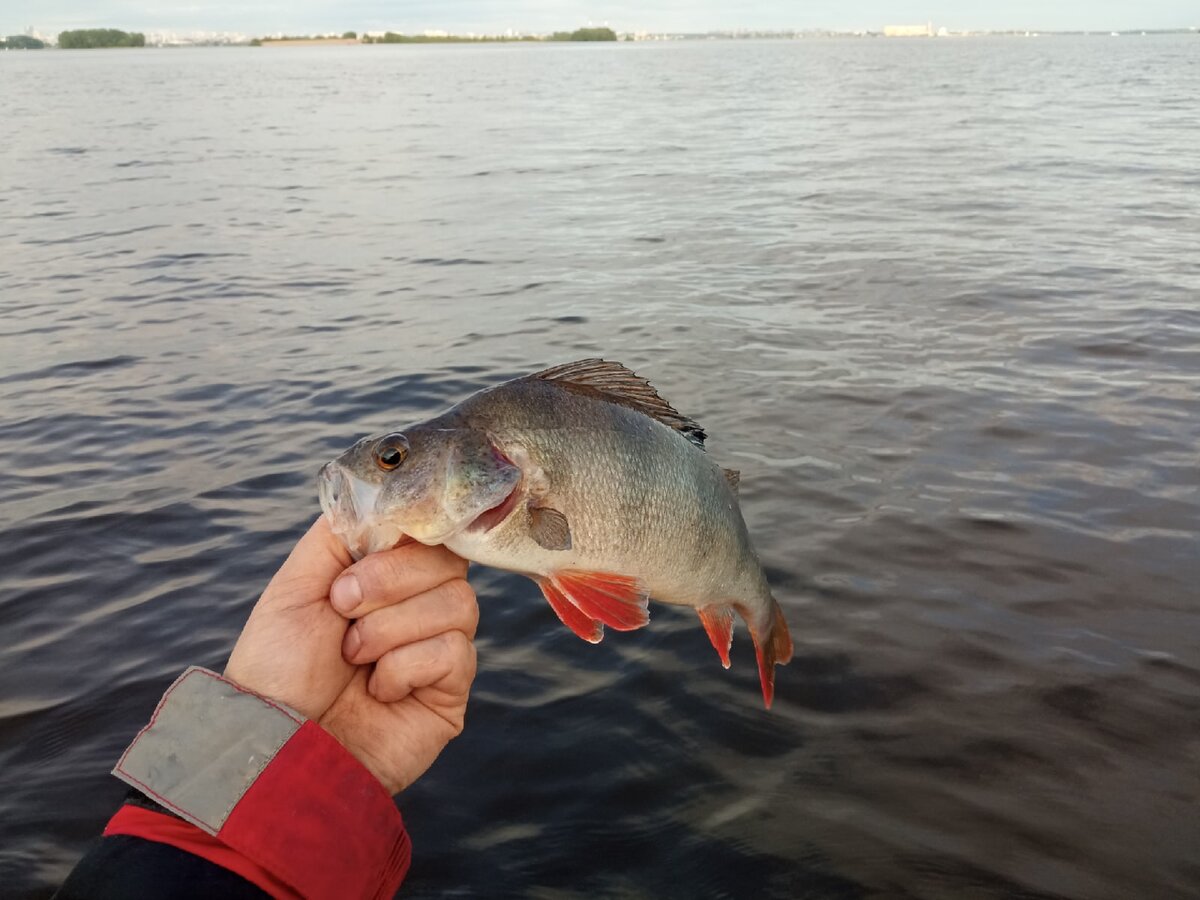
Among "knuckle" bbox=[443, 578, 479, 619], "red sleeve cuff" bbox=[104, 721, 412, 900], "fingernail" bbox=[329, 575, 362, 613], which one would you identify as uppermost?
"fingernail" bbox=[329, 575, 362, 613]

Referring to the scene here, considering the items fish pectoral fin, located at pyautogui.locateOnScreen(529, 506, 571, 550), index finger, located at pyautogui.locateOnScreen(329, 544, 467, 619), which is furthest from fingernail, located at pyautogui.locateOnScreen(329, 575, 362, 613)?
fish pectoral fin, located at pyautogui.locateOnScreen(529, 506, 571, 550)

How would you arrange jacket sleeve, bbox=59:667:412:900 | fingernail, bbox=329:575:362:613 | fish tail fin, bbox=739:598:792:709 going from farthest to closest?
fish tail fin, bbox=739:598:792:709
fingernail, bbox=329:575:362:613
jacket sleeve, bbox=59:667:412:900

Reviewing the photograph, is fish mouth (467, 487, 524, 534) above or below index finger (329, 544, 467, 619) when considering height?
above

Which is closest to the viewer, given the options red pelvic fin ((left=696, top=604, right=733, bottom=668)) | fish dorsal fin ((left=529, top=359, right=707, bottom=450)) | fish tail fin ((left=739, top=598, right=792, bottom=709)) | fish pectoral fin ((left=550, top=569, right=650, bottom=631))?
fish pectoral fin ((left=550, top=569, right=650, bottom=631))

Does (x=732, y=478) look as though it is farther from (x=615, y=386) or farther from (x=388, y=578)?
(x=388, y=578)

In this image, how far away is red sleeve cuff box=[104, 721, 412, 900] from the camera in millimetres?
1957

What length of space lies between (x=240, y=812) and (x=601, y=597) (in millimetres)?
981

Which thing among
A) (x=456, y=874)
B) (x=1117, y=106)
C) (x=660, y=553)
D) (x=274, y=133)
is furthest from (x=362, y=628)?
(x=1117, y=106)

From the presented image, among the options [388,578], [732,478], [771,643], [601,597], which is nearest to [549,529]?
[601,597]

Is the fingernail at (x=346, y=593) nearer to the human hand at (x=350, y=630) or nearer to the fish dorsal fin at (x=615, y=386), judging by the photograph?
the human hand at (x=350, y=630)

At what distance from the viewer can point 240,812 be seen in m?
1.99

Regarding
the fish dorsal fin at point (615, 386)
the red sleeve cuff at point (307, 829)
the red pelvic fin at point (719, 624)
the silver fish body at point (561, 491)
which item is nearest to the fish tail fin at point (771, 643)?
the red pelvic fin at point (719, 624)

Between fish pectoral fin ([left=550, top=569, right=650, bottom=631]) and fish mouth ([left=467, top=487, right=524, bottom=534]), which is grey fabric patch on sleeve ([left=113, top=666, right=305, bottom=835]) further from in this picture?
fish pectoral fin ([left=550, top=569, right=650, bottom=631])

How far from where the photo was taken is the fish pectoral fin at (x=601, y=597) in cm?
246
